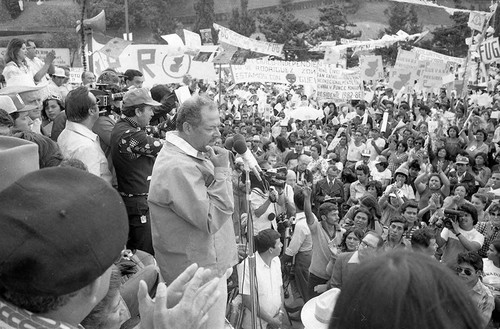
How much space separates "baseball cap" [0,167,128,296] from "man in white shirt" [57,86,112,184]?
263cm

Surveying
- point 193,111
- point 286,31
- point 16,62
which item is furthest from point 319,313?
point 286,31

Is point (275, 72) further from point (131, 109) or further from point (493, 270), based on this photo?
point (131, 109)

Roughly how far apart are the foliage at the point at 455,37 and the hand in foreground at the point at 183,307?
44525 mm

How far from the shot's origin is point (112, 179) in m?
3.85

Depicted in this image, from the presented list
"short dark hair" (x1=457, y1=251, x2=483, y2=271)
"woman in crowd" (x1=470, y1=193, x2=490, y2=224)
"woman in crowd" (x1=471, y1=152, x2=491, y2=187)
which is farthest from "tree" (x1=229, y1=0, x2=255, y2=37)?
"short dark hair" (x1=457, y1=251, x2=483, y2=271)

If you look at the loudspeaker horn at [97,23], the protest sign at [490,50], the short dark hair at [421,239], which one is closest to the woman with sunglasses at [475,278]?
the short dark hair at [421,239]

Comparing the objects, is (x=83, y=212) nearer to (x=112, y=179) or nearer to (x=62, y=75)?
(x=112, y=179)

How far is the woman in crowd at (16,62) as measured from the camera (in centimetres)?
609

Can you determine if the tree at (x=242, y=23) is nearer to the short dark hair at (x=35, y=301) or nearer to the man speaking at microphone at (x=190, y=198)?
the man speaking at microphone at (x=190, y=198)

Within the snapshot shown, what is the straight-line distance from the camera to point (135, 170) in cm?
379

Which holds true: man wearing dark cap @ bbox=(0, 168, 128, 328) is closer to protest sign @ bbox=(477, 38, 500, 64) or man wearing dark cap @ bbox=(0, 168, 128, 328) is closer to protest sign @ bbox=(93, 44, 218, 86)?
protest sign @ bbox=(93, 44, 218, 86)

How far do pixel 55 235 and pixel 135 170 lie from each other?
2.72 metres

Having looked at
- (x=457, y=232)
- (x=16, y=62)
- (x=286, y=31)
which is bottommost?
(x=286, y=31)

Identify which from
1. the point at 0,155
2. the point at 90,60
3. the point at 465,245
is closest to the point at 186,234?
the point at 0,155
